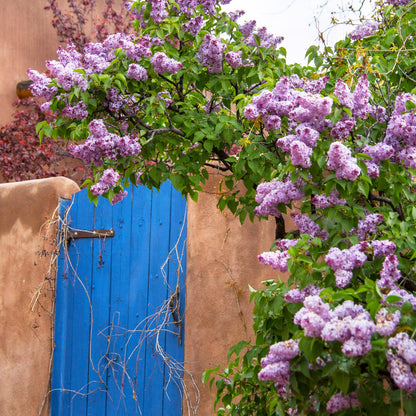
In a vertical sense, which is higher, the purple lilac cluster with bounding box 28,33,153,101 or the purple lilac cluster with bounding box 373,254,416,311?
the purple lilac cluster with bounding box 28,33,153,101

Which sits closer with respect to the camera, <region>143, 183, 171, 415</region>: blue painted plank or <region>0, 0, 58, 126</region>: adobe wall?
<region>143, 183, 171, 415</region>: blue painted plank

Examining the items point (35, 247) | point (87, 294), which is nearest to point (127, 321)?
point (87, 294)

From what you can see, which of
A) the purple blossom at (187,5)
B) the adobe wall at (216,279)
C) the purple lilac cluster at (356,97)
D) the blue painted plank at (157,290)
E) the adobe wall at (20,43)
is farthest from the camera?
the adobe wall at (20,43)

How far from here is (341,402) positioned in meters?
1.67

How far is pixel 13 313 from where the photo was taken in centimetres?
471

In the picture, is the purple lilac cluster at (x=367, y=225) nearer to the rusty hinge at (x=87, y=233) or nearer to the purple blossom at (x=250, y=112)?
the purple blossom at (x=250, y=112)

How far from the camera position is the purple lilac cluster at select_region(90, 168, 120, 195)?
8.31 ft

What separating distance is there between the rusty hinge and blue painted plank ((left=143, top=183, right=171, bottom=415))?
1.39 feet

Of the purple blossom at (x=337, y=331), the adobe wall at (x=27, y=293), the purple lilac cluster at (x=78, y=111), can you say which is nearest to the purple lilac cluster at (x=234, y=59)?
the purple lilac cluster at (x=78, y=111)

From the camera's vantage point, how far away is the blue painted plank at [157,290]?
378 cm

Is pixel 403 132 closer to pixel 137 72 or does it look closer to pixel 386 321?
pixel 386 321

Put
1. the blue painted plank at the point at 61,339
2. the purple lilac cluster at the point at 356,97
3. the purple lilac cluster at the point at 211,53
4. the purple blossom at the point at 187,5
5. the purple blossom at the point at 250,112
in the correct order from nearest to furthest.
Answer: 1. the purple lilac cluster at the point at 356,97
2. the purple blossom at the point at 250,112
3. the purple lilac cluster at the point at 211,53
4. the purple blossom at the point at 187,5
5. the blue painted plank at the point at 61,339

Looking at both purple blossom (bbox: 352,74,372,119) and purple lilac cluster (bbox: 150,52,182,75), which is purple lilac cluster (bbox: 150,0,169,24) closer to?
purple lilac cluster (bbox: 150,52,182,75)

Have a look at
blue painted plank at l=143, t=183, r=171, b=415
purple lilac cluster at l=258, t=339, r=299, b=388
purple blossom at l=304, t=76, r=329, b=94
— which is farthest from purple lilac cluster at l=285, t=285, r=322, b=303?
blue painted plank at l=143, t=183, r=171, b=415
